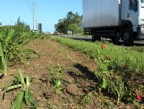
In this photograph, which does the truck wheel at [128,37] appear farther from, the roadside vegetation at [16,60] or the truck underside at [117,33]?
the roadside vegetation at [16,60]

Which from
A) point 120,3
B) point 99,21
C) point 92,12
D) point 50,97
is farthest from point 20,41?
point 92,12

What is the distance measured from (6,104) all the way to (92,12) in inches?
1167

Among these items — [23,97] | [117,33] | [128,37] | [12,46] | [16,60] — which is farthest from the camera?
[117,33]

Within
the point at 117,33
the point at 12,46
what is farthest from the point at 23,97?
the point at 117,33

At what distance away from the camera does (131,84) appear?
499 cm

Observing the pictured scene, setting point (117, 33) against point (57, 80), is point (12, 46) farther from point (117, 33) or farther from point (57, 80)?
point (117, 33)

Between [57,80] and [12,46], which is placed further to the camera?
[12,46]

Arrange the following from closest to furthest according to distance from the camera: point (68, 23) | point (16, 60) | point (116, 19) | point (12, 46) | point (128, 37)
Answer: point (12, 46) < point (16, 60) < point (128, 37) < point (116, 19) < point (68, 23)

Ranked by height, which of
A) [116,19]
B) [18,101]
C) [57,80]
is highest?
[116,19]

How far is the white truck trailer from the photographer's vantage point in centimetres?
2289

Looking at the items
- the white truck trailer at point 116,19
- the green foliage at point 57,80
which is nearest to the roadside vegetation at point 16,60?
the green foliage at point 57,80

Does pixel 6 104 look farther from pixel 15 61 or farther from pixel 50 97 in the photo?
pixel 15 61

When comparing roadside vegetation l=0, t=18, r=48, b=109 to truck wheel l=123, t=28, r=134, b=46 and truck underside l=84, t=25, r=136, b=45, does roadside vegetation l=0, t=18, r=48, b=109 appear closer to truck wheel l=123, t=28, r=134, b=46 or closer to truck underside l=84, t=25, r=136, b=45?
truck wheel l=123, t=28, r=134, b=46

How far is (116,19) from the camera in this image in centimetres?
2611
